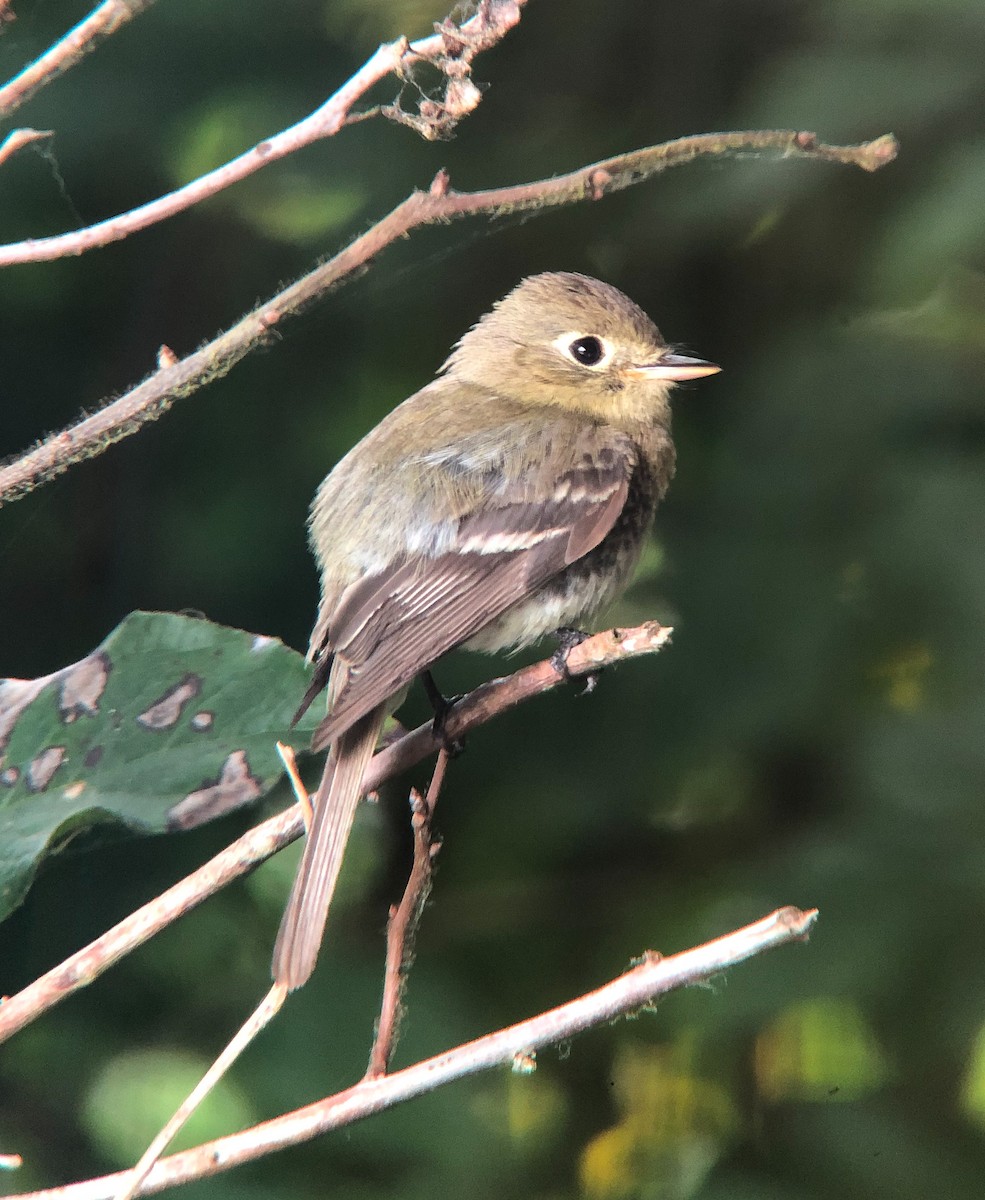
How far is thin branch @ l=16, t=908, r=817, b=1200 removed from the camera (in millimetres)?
800

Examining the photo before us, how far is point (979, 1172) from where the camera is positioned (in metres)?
1.04

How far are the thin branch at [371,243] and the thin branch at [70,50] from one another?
0.25 m

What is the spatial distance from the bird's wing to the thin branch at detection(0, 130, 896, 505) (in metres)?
0.23

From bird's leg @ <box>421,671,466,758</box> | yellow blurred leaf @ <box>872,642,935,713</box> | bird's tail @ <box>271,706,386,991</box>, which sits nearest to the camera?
bird's tail @ <box>271,706,386,991</box>

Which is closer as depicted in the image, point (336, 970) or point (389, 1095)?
point (389, 1095)

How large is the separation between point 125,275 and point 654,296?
456 mm

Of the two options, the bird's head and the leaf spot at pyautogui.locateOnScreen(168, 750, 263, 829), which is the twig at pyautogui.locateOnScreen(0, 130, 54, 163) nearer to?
the bird's head

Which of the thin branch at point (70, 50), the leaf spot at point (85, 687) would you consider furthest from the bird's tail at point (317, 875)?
the thin branch at point (70, 50)

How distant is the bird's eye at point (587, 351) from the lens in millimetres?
1158

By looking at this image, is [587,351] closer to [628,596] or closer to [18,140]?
[628,596]

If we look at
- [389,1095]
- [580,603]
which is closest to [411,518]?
[580,603]

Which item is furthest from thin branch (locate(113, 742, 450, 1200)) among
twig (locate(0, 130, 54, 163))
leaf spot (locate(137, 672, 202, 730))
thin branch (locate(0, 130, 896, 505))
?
twig (locate(0, 130, 54, 163))

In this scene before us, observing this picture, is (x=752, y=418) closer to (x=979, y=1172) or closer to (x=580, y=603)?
(x=580, y=603)

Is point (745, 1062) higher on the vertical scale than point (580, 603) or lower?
lower
